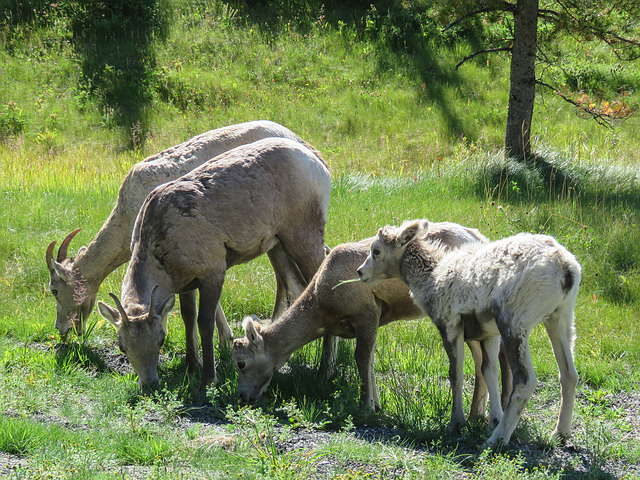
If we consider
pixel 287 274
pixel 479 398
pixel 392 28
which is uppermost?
pixel 392 28

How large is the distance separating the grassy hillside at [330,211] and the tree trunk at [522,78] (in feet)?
2.18

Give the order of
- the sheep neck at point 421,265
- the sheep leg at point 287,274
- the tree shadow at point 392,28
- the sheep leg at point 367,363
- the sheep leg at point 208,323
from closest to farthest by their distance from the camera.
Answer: the sheep neck at point 421,265
the sheep leg at point 367,363
the sheep leg at point 208,323
the sheep leg at point 287,274
the tree shadow at point 392,28

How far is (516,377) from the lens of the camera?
4.97 m

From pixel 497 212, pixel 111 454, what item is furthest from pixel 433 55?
pixel 111 454

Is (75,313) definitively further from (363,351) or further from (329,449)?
(329,449)

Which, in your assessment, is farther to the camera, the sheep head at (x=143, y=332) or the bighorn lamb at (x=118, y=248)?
the bighorn lamb at (x=118, y=248)

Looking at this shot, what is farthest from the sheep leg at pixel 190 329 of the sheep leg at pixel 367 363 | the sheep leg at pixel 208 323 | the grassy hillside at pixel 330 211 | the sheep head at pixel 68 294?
the sheep leg at pixel 367 363

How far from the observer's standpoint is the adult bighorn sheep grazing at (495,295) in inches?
193

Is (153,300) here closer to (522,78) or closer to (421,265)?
(421,265)

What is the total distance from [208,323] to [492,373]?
283cm

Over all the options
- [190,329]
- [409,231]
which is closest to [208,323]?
[190,329]

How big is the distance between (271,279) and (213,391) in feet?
11.7

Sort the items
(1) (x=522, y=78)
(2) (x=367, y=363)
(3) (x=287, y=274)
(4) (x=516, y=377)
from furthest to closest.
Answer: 1. (1) (x=522, y=78)
2. (3) (x=287, y=274)
3. (2) (x=367, y=363)
4. (4) (x=516, y=377)

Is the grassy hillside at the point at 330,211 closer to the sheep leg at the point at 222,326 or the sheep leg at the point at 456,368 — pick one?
→ the sheep leg at the point at 456,368
